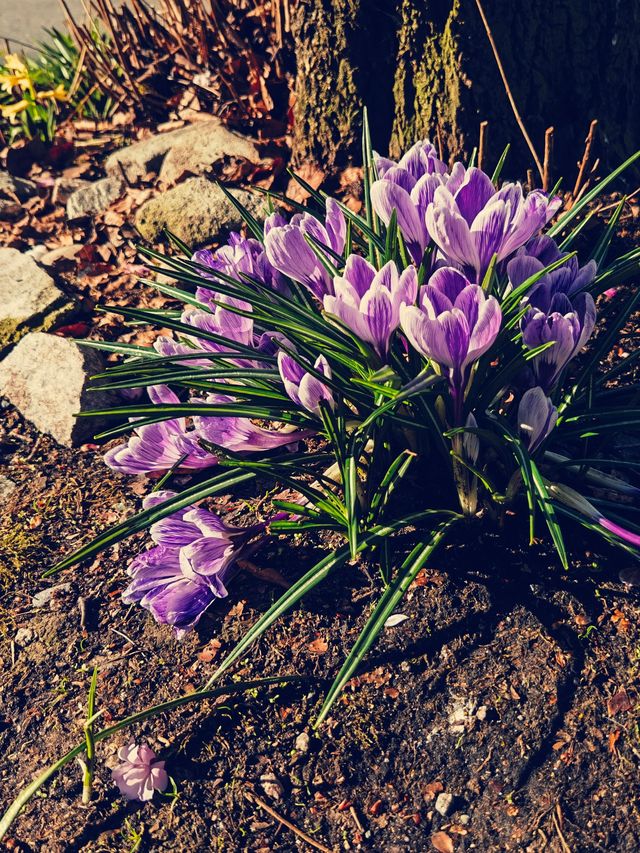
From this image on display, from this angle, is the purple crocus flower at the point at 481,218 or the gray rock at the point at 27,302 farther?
the gray rock at the point at 27,302

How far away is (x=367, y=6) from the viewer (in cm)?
267

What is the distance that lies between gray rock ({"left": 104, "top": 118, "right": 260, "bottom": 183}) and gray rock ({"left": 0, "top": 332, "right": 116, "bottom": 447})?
47.5 inches

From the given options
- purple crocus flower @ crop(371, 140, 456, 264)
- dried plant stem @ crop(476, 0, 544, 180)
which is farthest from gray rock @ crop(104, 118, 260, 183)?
purple crocus flower @ crop(371, 140, 456, 264)

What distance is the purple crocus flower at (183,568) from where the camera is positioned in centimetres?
179

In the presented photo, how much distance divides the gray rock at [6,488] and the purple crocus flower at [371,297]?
1.36m

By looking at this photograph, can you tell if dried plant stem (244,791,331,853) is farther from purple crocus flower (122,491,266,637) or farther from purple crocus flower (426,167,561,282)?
purple crocus flower (426,167,561,282)

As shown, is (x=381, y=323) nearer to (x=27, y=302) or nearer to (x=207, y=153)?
(x=27, y=302)

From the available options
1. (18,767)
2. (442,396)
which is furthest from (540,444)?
(18,767)

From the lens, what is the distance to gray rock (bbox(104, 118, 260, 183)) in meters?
3.47

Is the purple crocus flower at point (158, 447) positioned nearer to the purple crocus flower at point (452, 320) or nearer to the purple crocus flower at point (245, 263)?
the purple crocus flower at point (245, 263)

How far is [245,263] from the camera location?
6.40 ft

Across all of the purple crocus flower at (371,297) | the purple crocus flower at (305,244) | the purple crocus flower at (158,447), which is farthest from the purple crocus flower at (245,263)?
the purple crocus flower at (371,297)

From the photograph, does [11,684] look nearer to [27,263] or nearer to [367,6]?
[27,263]

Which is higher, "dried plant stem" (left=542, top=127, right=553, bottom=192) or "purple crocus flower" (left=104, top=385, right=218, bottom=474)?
"dried plant stem" (left=542, top=127, right=553, bottom=192)
